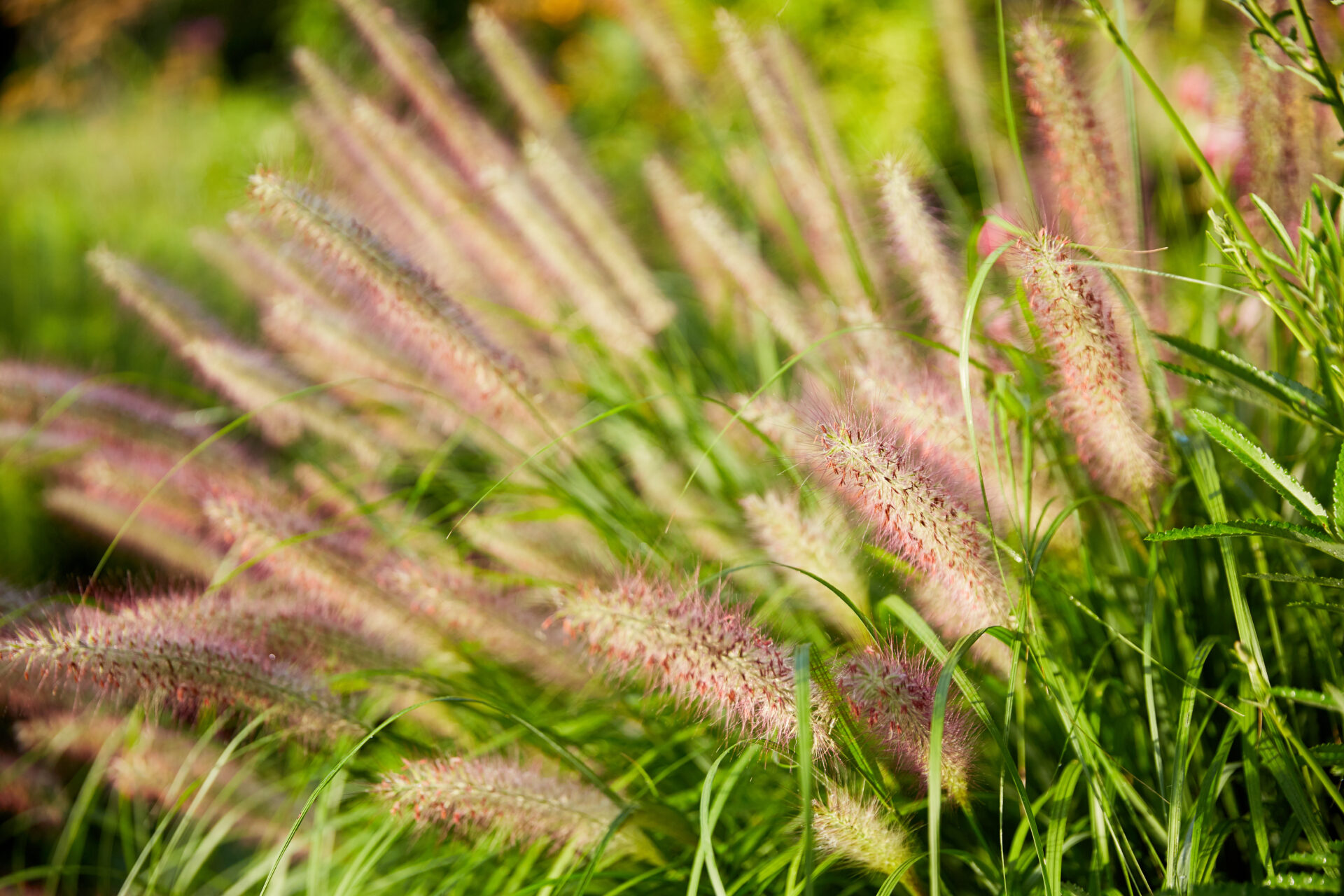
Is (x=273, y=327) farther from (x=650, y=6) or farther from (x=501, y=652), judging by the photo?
(x=650, y=6)

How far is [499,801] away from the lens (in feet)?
3.67

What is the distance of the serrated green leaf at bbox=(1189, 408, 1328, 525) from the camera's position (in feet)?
3.14

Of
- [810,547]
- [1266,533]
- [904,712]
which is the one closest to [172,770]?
[810,547]

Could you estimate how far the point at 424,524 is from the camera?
1.53 meters

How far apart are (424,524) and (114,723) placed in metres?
0.82

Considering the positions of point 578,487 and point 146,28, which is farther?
point 146,28

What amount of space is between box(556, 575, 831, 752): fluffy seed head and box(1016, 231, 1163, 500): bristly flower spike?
19.6 inches

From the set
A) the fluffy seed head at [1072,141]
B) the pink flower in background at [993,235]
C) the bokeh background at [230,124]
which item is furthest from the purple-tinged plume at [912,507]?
the pink flower in background at [993,235]

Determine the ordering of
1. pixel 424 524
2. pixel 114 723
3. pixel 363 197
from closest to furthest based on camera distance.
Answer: pixel 424 524 < pixel 114 723 < pixel 363 197

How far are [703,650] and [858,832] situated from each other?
28 centimetres

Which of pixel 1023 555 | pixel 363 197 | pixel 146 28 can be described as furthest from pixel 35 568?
pixel 146 28

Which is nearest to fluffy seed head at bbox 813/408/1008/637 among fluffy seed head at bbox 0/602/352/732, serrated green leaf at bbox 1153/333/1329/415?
serrated green leaf at bbox 1153/333/1329/415

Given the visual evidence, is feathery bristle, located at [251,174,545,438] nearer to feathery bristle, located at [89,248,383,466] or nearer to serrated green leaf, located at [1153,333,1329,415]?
feathery bristle, located at [89,248,383,466]

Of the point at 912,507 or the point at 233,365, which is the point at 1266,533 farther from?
the point at 233,365
